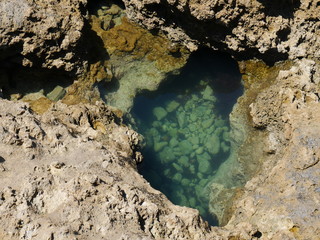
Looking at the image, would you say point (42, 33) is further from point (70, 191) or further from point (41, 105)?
point (70, 191)

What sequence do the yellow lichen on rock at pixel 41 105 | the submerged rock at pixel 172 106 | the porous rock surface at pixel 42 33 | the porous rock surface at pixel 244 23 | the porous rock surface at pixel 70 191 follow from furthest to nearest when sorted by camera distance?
1. the submerged rock at pixel 172 106
2. the yellow lichen on rock at pixel 41 105
3. the porous rock surface at pixel 244 23
4. the porous rock surface at pixel 42 33
5. the porous rock surface at pixel 70 191

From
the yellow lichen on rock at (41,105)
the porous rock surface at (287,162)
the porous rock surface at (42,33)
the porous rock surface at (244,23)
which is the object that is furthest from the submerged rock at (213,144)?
the yellow lichen on rock at (41,105)

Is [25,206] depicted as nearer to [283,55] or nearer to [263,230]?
[263,230]

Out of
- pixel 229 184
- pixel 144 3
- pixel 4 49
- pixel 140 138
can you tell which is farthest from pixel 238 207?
pixel 4 49

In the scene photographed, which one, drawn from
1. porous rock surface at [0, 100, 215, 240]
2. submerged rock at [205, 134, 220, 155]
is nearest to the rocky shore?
porous rock surface at [0, 100, 215, 240]

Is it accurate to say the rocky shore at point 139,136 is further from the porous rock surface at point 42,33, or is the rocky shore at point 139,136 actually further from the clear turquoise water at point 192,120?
the clear turquoise water at point 192,120

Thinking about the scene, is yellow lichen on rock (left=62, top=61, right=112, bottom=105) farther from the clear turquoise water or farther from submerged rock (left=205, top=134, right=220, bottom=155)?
submerged rock (left=205, top=134, right=220, bottom=155)
